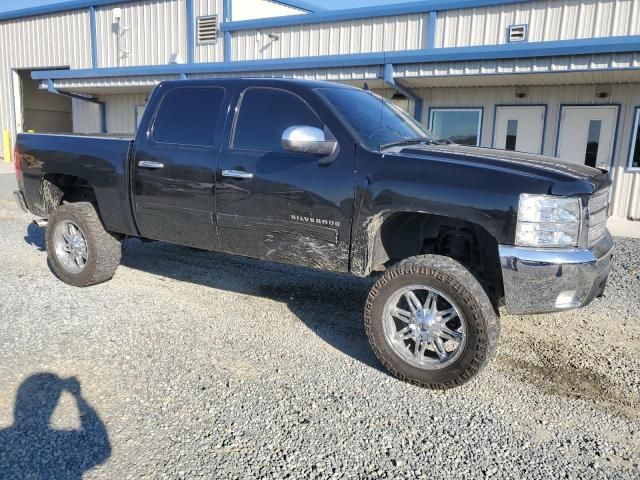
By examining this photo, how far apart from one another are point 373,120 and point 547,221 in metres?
1.63

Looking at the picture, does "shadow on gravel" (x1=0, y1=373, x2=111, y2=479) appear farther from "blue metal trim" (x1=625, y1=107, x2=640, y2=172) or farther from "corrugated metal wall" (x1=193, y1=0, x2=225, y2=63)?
"corrugated metal wall" (x1=193, y1=0, x2=225, y2=63)

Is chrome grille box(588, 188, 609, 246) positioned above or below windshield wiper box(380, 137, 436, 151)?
below

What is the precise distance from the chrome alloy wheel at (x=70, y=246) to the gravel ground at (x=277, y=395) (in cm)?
31

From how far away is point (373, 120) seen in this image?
429 cm

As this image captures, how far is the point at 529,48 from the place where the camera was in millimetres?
10305

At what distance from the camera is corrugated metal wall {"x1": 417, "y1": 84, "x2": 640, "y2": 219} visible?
37.5 ft

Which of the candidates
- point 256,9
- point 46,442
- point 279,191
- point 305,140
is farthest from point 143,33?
point 46,442

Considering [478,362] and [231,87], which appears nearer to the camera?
[478,362]

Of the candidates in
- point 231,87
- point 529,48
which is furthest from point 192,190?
point 529,48

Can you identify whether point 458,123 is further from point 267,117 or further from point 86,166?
point 86,166

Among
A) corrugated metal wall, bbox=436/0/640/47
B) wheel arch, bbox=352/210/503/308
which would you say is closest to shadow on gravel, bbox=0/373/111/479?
wheel arch, bbox=352/210/503/308

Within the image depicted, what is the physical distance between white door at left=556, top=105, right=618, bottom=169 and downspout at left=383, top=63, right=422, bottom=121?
336 centimetres

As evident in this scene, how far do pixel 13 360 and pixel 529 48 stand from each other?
33.2ft

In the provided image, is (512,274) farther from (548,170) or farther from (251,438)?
(251,438)
